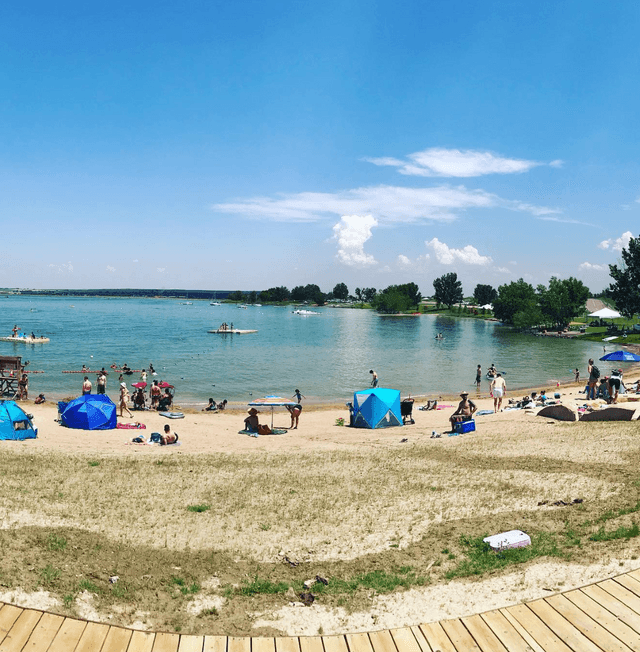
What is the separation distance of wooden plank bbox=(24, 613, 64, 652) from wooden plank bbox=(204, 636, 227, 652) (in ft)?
5.93

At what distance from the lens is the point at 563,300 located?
122750 mm

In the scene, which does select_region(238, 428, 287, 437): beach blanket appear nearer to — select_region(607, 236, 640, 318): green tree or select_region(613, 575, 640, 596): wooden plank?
select_region(613, 575, 640, 596): wooden plank

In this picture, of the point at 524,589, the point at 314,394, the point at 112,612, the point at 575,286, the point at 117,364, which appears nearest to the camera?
the point at 112,612

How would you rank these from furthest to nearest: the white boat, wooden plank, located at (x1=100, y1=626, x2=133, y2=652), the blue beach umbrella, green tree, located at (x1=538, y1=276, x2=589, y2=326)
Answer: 1. green tree, located at (x1=538, y1=276, x2=589, y2=326)
2. the white boat
3. the blue beach umbrella
4. wooden plank, located at (x1=100, y1=626, x2=133, y2=652)

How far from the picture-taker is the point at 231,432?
25.7 m

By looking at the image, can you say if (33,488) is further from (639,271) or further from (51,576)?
(639,271)

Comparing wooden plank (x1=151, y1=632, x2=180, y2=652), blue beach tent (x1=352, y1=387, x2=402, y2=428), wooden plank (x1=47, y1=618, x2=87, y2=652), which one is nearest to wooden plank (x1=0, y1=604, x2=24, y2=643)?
wooden plank (x1=47, y1=618, x2=87, y2=652)

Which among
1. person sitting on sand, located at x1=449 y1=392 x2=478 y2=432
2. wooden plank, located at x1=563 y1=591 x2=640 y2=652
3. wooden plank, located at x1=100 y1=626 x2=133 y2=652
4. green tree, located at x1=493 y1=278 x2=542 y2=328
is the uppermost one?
green tree, located at x1=493 y1=278 x2=542 y2=328

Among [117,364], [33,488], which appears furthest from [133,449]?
[117,364]

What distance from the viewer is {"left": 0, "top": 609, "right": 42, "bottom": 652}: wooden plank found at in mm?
5781

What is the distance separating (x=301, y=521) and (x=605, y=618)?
6.21 m

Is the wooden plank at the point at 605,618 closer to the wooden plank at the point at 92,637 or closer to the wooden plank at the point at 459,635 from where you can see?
the wooden plank at the point at 459,635

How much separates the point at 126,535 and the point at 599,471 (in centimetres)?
1188

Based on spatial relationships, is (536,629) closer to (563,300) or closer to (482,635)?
(482,635)
